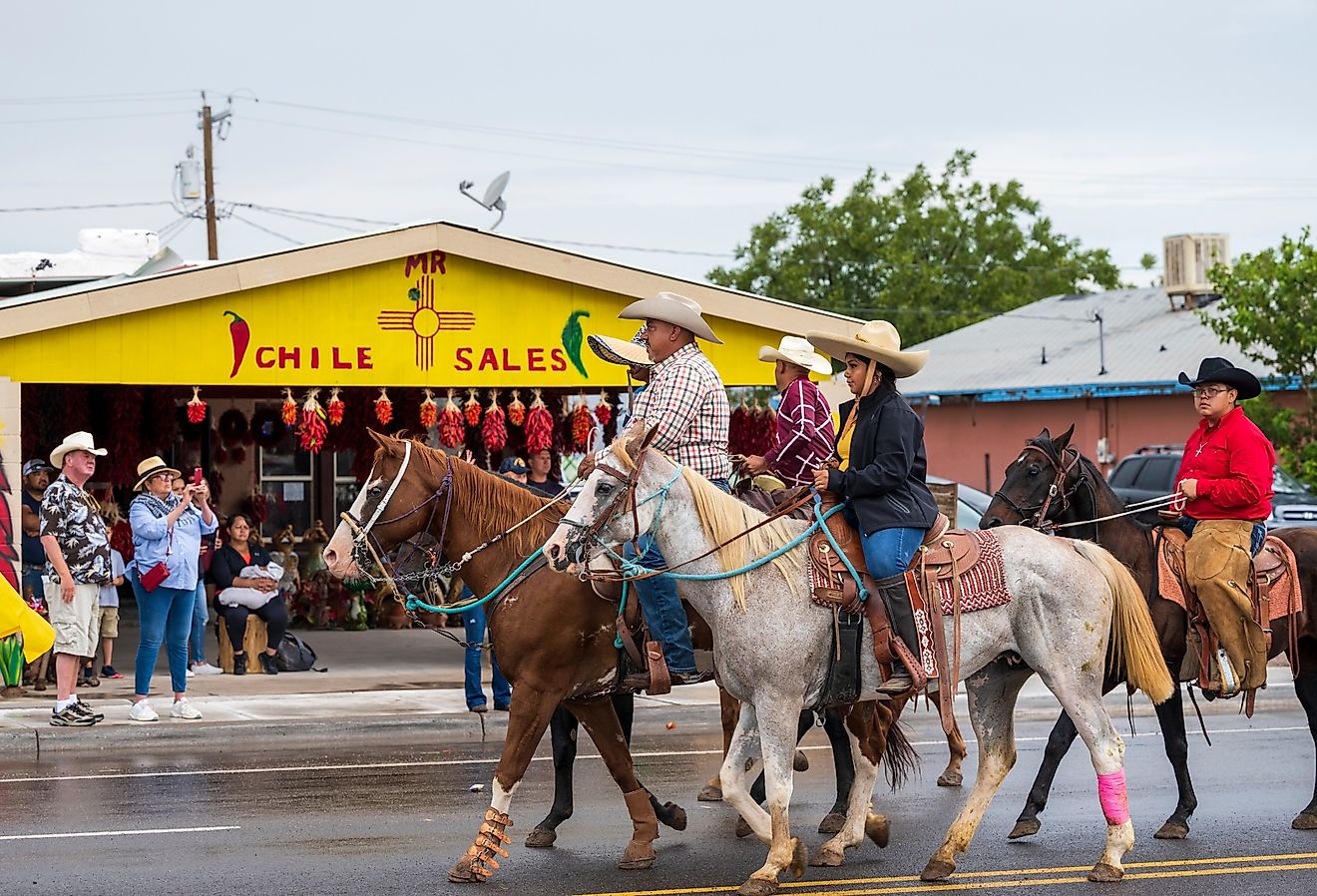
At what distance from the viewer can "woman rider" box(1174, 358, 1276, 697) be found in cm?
924

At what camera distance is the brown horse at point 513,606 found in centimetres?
822

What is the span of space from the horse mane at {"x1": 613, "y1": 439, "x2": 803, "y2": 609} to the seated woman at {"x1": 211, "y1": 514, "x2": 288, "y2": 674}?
941 centimetres

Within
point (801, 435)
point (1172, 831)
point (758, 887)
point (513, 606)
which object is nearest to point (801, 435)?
point (801, 435)

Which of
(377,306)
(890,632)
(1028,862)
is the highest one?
(377,306)

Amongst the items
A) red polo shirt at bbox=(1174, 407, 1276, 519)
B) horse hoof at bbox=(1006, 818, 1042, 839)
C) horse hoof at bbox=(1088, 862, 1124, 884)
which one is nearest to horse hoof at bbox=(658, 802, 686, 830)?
horse hoof at bbox=(1006, 818, 1042, 839)

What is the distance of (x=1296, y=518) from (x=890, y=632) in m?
17.6

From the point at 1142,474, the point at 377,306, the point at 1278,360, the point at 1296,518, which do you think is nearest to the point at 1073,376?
the point at 1278,360

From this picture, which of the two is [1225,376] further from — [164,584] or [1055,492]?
[164,584]

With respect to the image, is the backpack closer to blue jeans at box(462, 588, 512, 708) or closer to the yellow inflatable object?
blue jeans at box(462, 588, 512, 708)

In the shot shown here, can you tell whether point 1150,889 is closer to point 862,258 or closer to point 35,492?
point 35,492

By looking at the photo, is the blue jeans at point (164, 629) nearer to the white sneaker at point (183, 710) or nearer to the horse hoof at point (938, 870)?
the white sneaker at point (183, 710)

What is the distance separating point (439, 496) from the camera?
883cm

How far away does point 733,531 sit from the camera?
7770 millimetres

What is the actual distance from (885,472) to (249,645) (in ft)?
34.0
